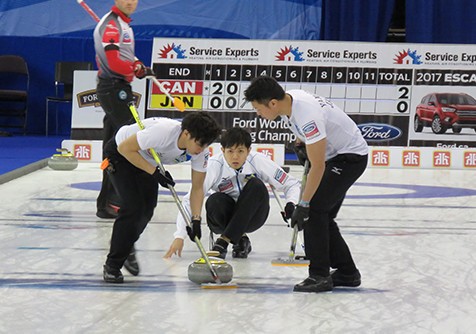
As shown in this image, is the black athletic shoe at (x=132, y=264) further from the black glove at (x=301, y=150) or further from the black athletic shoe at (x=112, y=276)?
the black glove at (x=301, y=150)

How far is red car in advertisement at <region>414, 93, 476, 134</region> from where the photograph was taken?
29.0ft

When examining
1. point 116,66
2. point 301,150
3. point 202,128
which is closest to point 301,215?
point 202,128

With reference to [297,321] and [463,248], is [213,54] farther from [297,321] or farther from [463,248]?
[297,321]

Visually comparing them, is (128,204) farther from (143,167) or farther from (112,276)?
(112,276)

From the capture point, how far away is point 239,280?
3408mm

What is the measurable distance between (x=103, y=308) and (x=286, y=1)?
904 centimetres

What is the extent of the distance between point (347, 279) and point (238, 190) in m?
0.89

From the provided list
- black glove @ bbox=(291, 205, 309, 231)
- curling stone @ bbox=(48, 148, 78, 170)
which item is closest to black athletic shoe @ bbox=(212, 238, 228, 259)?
black glove @ bbox=(291, 205, 309, 231)

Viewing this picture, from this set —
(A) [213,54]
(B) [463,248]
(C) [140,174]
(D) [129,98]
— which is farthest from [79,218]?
(A) [213,54]

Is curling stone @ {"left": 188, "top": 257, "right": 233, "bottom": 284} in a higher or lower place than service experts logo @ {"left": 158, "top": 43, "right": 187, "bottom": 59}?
lower

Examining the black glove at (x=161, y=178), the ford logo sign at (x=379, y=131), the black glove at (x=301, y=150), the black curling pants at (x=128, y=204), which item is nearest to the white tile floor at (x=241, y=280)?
the black curling pants at (x=128, y=204)

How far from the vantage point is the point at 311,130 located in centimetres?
300

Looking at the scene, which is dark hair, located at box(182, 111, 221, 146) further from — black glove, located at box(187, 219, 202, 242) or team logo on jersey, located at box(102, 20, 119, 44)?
team logo on jersey, located at box(102, 20, 119, 44)

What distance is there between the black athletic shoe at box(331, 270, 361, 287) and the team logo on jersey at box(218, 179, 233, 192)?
0.88 meters
